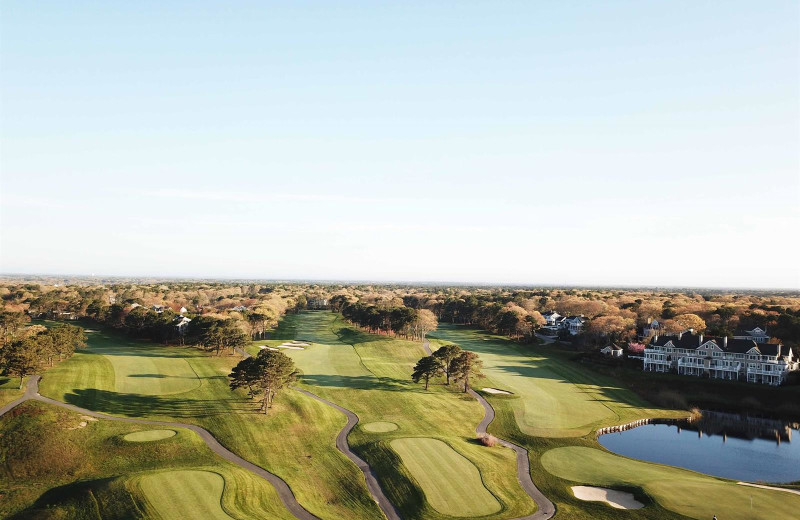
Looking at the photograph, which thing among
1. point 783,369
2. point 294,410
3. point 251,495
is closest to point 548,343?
point 783,369

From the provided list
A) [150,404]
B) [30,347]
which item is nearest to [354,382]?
[150,404]

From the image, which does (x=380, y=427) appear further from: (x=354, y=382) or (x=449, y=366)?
(x=449, y=366)

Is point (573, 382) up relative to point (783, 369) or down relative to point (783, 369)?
down

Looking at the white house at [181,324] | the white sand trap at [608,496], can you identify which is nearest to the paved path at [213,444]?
the white sand trap at [608,496]

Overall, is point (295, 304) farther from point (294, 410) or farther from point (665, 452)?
point (665, 452)

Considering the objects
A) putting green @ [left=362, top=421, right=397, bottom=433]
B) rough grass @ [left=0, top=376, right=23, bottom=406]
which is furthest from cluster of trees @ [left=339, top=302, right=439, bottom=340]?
rough grass @ [left=0, top=376, right=23, bottom=406]
